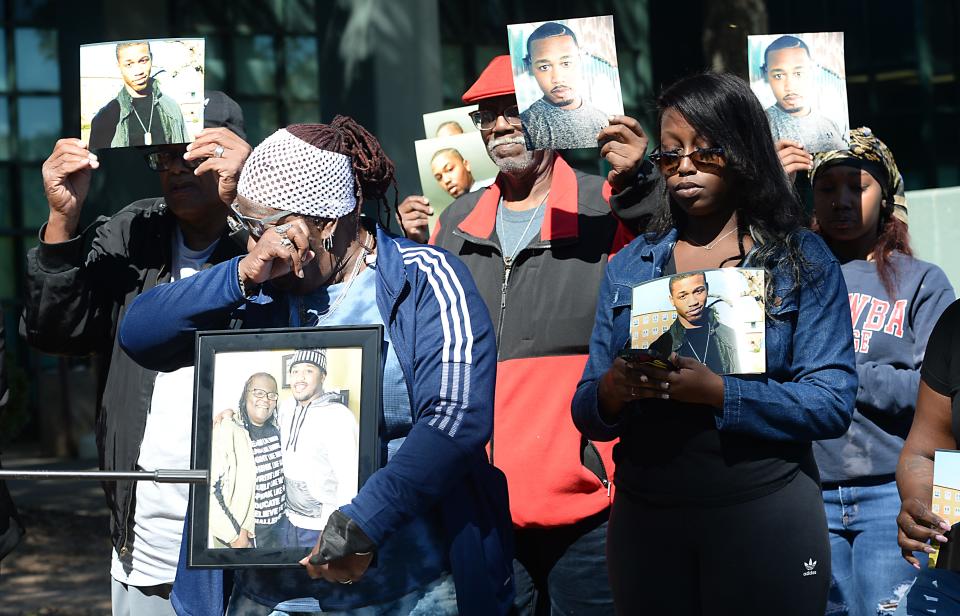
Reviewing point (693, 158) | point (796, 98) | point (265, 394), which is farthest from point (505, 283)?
point (265, 394)

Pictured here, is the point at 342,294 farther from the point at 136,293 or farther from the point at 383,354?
the point at 136,293

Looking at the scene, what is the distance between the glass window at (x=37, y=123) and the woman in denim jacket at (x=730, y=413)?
13879 millimetres

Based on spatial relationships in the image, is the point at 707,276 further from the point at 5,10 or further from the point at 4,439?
the point at 5,10

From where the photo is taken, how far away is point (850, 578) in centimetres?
460

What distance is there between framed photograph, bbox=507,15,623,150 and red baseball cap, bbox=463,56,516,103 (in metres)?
0.24

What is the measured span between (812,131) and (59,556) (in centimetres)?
795

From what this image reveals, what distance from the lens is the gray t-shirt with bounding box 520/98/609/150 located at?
4.13 m

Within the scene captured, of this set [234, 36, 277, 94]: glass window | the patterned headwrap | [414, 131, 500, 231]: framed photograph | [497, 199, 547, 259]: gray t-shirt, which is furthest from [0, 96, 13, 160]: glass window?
the patterned headwrap

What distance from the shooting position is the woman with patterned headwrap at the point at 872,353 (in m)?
4.57

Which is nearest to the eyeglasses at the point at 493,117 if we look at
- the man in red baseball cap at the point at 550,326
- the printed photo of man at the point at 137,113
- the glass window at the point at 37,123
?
the man in red baseball cap at the point at 550,326

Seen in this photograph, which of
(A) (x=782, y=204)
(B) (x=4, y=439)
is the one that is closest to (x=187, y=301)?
(A) (x=782, y=204)

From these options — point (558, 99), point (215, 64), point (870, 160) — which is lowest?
point (870, 160)

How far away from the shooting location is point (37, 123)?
16297mm

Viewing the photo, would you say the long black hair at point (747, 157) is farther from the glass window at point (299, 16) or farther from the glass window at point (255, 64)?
the glass window at point (299, 16)
